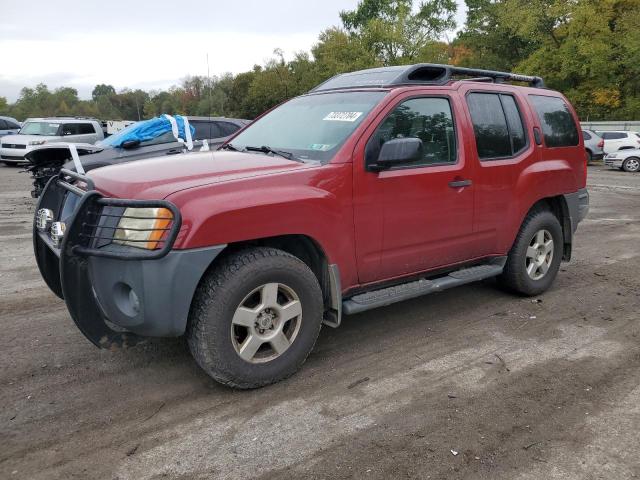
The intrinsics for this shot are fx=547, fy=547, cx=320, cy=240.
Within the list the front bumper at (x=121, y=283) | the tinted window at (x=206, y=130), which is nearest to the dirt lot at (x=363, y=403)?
the front bumper at (x=121, y=283)

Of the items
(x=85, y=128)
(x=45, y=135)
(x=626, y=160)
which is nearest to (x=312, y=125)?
(x=85, y=128)

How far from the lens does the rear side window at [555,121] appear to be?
206 inches

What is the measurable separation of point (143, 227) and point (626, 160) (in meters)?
22.8

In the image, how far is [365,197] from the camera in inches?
147

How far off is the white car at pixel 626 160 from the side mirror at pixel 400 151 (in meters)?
21.2

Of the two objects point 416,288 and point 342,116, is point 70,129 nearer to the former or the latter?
point 342,116

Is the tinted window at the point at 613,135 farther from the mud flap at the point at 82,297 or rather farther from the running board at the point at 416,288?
the mud flap at the point at 82,297

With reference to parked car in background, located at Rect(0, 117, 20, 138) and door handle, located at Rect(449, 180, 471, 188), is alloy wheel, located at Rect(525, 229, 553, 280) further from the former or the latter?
parked car in background, located at Rect(0, 117, 20, 138)

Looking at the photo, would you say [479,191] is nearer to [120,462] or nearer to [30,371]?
[120,462]

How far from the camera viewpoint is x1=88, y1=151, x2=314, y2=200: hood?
Answer: 3126mm

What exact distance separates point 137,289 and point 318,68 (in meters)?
53.1

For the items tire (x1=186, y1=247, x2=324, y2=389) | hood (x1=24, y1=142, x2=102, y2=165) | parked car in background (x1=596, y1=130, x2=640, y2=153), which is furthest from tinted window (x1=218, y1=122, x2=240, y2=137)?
parked car in background (x1=596, y1=130, x2=640, y2=153)

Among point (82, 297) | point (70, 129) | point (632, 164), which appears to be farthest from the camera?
point (632, 164)

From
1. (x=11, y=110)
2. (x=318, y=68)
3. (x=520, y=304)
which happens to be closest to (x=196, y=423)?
(x=520, y=304)
